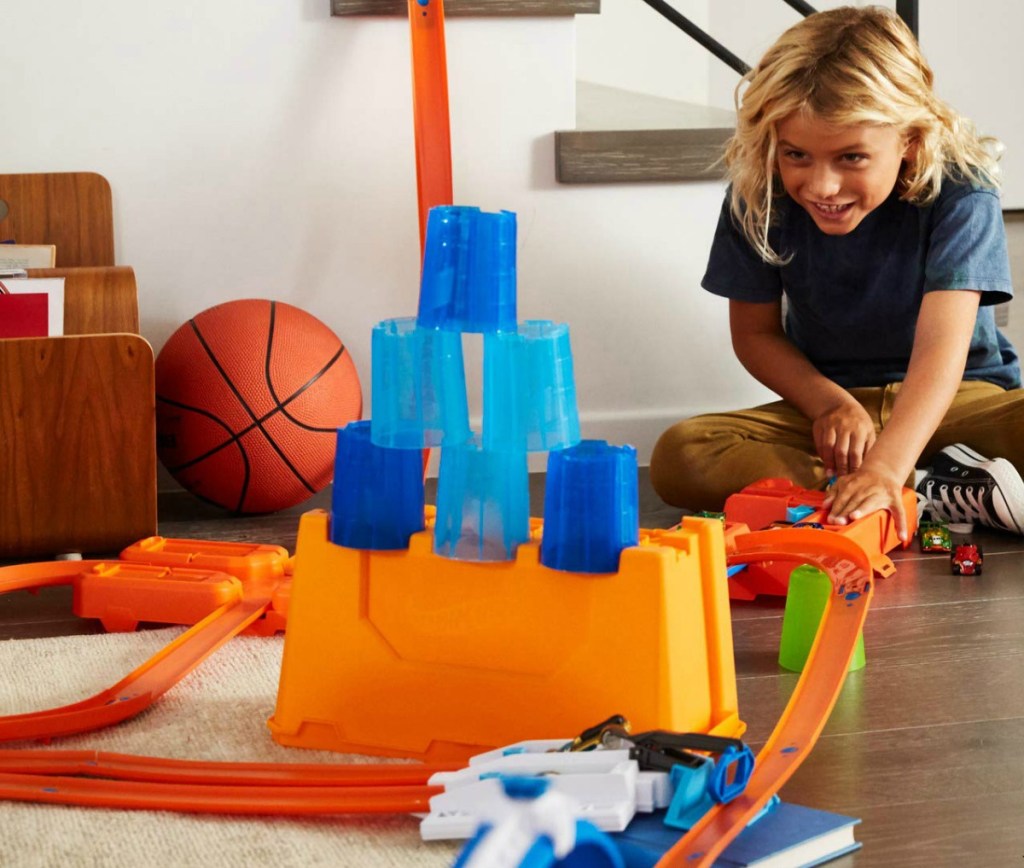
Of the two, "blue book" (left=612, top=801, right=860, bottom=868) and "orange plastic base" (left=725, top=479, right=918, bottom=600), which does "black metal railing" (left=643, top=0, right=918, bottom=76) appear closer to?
"orange plastic base" (left=725, top=479, right=918, bottom=600)

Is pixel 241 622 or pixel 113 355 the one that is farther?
pixel 113 355

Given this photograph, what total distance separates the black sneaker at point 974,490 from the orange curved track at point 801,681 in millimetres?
558

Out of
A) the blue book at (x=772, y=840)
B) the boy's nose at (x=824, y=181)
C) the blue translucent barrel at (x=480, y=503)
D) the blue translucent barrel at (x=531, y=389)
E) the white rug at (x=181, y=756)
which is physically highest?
the boy's nose at (x=824, y=181)

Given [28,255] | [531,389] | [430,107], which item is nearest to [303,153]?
[430,107]

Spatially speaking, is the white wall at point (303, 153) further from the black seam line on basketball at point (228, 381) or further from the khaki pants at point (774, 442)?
the khaki pants at point (774, 442)

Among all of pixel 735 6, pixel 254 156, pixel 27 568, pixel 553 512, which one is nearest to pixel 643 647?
pixel 553 512

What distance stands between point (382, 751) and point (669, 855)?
A: 1.08 feet

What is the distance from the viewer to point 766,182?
6.25ft

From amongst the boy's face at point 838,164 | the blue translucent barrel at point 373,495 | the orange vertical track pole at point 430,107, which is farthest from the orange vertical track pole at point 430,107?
the blue translucent barrel at point 373,495

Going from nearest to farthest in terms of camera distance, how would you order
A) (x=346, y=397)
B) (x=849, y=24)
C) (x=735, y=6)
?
(x=849, y=24) → (x=346, y=397) → (x=735, y=6)

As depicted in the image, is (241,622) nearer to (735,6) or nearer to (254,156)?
(254,156)

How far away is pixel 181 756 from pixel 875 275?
1320 millimetres

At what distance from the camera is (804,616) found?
1286mm

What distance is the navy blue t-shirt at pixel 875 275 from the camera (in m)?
1.88
